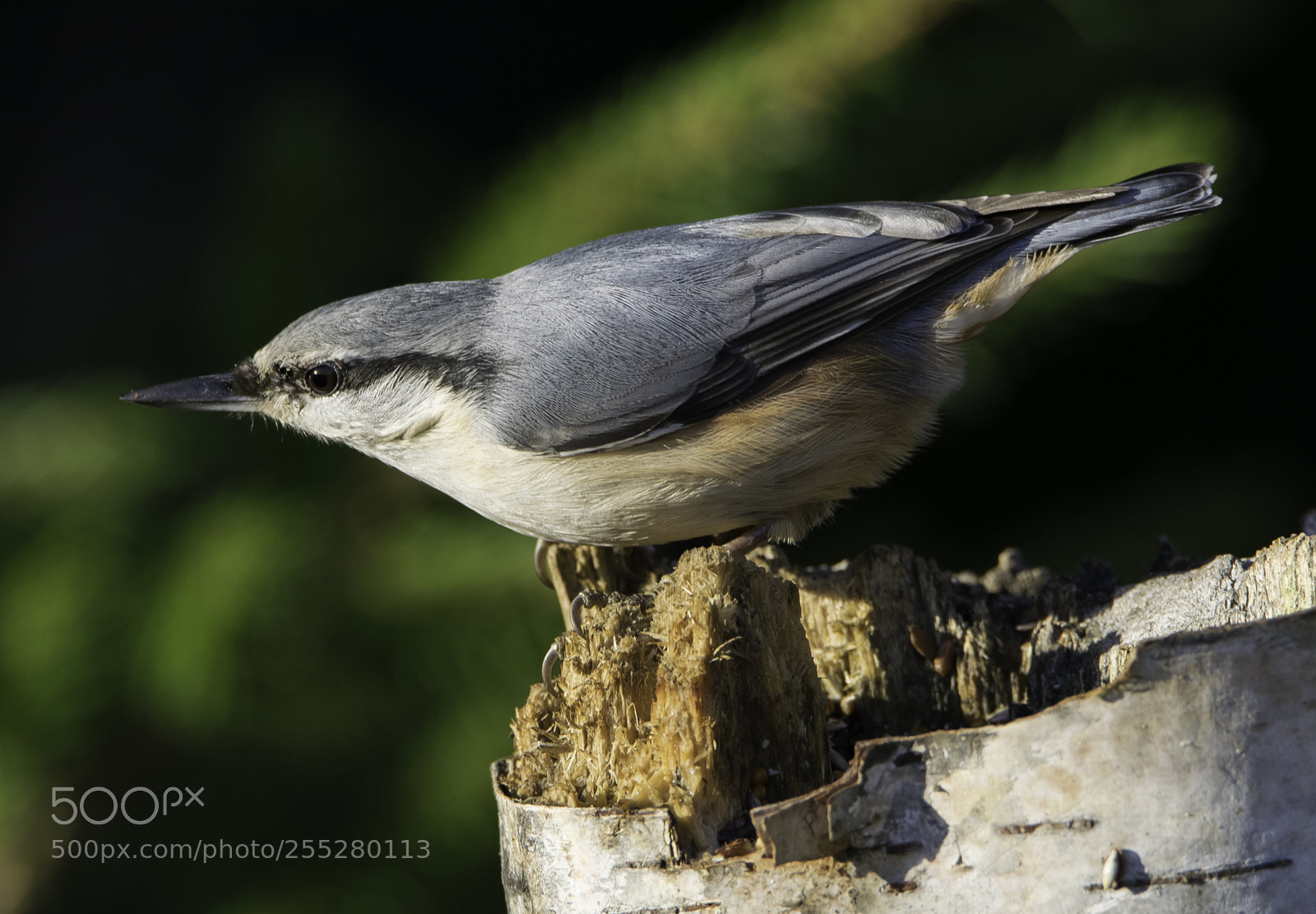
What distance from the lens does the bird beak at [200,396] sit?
78.0 inches

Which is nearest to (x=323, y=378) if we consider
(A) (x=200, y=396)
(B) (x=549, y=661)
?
(A) (x=200, y=396)

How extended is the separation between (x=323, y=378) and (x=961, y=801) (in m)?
1.55

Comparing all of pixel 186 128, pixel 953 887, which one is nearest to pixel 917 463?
pixel 953 887

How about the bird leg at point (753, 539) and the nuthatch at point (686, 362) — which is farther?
the bird leg at point (753, 539)

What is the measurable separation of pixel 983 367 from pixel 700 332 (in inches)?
29.8

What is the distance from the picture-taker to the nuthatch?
1951 millimetres

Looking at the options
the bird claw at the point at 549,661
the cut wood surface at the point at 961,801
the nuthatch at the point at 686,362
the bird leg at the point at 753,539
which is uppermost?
the nuthatch at the point at 686,362

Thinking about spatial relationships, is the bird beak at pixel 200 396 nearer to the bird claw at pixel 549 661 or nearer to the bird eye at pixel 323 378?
the bird eye at pixel 323 378

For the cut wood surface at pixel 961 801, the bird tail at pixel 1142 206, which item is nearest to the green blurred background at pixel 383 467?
the bird tail at pixel 1142 206

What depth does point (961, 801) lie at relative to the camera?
1.09m

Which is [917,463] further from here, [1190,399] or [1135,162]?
[1135,162]

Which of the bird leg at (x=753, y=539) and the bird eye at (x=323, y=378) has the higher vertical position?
the bird eye at (x=323, y=378)

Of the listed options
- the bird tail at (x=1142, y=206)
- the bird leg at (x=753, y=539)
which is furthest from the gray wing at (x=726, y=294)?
the bird leg at (x=753, y=539)

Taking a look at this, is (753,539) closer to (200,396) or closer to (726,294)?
(726,294)
